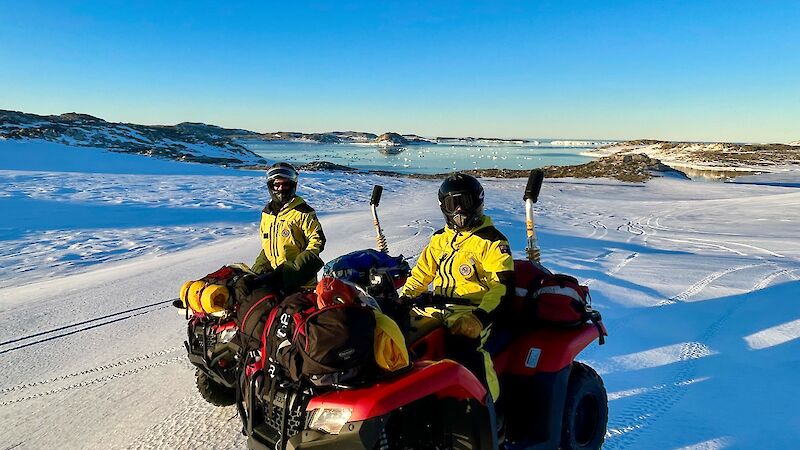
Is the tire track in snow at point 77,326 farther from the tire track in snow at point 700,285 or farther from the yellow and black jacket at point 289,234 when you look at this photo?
the tire track in snow at point 700,285

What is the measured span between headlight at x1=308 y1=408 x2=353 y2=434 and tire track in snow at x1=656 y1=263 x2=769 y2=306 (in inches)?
238

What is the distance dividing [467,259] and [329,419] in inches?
74.0

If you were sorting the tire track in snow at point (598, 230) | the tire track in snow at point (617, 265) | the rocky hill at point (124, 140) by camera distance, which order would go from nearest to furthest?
the tire track in snow at point (617, 265)
the tire track in snow at point (598, 230)
the rocky hill at point (124, 140)

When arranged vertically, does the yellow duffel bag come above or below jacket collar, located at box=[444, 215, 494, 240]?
below

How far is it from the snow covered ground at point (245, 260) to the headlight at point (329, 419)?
168cm

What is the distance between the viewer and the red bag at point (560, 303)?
3465 millimetres

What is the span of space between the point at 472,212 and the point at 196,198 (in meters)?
17.8

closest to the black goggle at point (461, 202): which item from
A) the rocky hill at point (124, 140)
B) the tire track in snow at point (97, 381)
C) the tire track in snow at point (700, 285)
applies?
the tire track in snow at point (97, 381)

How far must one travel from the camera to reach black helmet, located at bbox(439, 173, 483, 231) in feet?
12.2

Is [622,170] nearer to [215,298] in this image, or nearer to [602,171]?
[602,171]

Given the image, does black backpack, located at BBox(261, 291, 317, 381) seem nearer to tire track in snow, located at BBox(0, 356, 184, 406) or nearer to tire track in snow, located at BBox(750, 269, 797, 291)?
tire track in snow, located at BBox(0, 356, 184, 406)

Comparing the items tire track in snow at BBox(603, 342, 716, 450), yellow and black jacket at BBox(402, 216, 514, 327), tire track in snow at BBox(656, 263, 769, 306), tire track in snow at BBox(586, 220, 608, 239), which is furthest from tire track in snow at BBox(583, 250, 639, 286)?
yellow and black jacket at BBox(402, 216, 514, 327)

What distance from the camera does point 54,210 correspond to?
15.5 m

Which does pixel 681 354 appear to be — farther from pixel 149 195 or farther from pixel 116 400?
pixel 149 195
